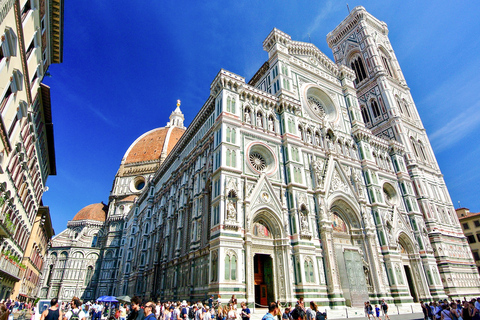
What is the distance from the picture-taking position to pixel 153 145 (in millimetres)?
76875

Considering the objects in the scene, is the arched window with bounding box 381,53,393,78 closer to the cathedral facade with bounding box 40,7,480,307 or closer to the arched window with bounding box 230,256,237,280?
the cathedral facade with bounding box 40,7,480,307

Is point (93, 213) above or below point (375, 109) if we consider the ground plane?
below

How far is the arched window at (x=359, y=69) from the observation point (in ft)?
166

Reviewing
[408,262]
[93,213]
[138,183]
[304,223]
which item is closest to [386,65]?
[408,262]

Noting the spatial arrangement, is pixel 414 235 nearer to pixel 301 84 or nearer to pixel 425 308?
pixel 425 308

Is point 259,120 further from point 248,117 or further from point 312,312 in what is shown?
point 312,312

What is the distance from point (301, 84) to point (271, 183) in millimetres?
14296

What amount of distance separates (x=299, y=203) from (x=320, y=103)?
51.5ft

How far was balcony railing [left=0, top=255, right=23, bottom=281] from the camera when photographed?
18359 millimetres

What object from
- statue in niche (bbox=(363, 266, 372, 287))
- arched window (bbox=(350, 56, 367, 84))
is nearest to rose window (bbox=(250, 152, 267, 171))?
statue in niche (bbox=(363, 266, 372, 287))

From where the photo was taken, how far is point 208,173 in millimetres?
24047

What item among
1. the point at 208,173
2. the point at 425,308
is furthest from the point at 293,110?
the point at 425,308

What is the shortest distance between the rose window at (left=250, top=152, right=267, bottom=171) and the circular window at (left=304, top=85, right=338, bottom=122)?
1093 cm

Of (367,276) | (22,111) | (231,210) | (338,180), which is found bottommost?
(367,276)
